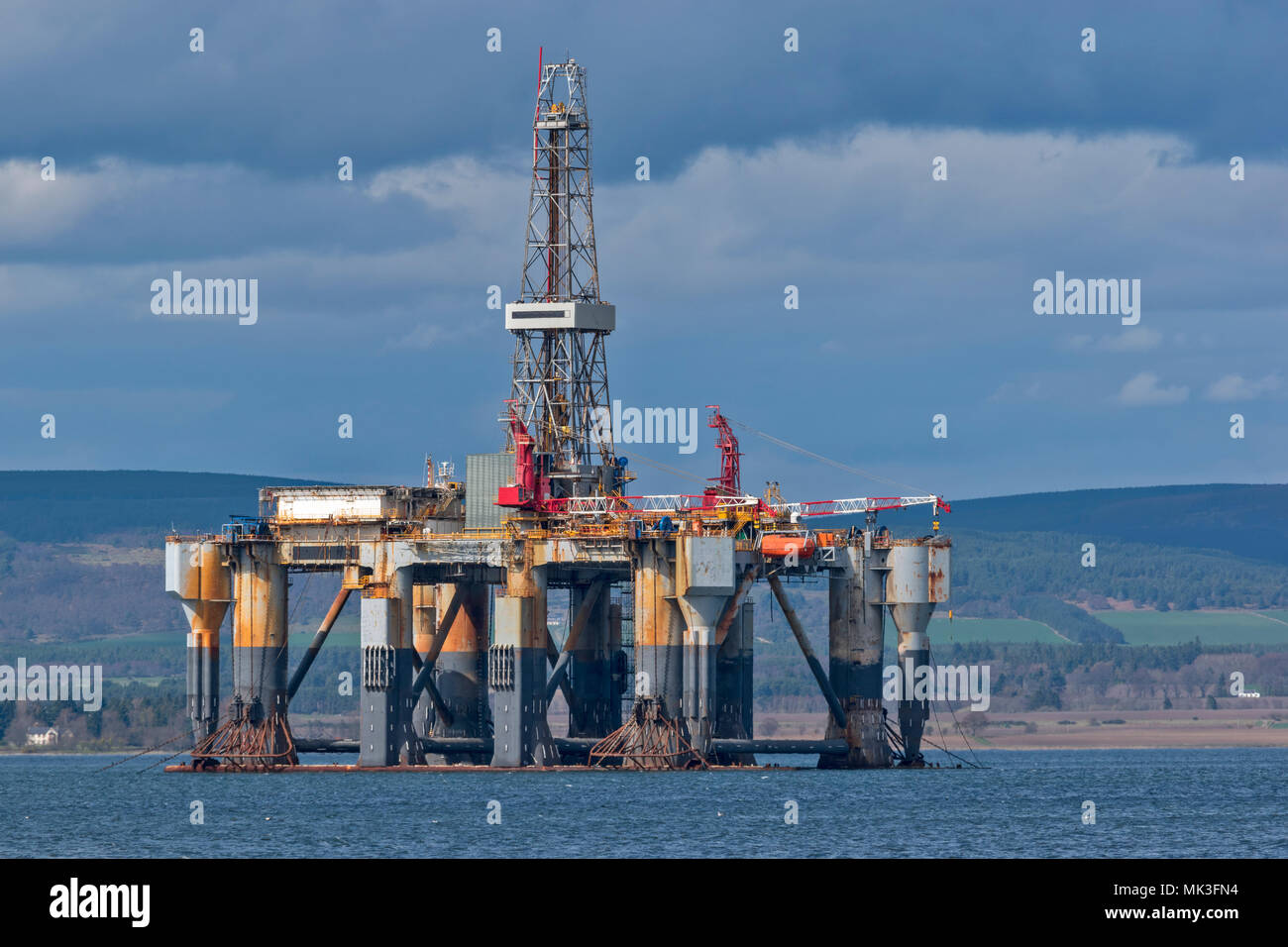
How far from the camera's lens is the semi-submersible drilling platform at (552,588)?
123750 millimetres

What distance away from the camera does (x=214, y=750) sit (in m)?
133

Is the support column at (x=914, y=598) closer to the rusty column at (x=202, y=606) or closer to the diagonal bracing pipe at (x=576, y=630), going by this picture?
the diagonal bracing pipe at (x=576, y=630)

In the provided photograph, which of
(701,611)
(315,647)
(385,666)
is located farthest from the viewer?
(315,647)

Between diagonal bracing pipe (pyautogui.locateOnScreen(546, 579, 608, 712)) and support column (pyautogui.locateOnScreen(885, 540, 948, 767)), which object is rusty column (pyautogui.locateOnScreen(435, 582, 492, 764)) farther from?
support column (pyautogui.locateOnScreen(885, 540, 948, 767))

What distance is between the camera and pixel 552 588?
134m

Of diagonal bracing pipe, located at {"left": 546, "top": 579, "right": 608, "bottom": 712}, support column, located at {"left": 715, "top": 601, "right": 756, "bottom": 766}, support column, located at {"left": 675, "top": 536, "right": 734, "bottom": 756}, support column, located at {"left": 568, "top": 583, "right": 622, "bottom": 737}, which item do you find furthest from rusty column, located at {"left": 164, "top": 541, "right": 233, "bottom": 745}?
support column, located at {"left": 715, "top": 601, "right": 756, "bottom": 766}

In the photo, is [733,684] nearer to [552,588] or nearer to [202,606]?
[552,588]

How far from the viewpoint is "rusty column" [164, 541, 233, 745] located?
133 meters

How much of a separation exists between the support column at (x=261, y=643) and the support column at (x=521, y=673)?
13472mm

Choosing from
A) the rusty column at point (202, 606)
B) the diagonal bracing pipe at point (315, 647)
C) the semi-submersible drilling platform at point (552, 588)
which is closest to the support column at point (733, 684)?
the semi-submersible drilling platform at point (552, 588)

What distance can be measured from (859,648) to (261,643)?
3216 centimetres

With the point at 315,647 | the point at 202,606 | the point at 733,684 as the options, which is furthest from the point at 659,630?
the point at 202,606
